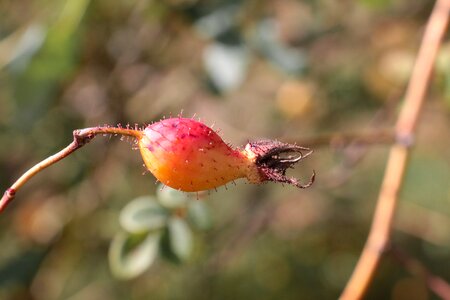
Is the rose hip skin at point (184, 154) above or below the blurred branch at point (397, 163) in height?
above

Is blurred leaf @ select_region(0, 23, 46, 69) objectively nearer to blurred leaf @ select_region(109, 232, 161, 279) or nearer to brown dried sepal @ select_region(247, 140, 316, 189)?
blurred leaf @ select_region(109, 232, 161, 279)

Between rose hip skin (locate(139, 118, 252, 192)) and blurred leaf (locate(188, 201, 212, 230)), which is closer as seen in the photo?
rose hip skin (locate(139, 118, 252, 192))

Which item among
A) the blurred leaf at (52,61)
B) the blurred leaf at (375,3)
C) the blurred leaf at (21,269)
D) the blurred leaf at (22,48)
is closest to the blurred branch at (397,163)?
the blurred leaf at (375,3)

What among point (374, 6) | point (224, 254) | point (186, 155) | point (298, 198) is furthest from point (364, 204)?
point (186, 155)

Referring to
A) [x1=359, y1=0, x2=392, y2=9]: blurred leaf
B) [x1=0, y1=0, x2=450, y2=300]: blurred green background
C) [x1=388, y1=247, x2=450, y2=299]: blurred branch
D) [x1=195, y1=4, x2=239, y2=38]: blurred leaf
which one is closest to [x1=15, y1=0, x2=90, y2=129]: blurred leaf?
[x1=0, y1=0, x2=450, y2=300]: blurred green background

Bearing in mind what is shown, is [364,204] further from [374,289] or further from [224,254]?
[224,254]

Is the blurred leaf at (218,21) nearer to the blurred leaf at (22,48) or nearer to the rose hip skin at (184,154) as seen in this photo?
the blurred leaf at (22,48)

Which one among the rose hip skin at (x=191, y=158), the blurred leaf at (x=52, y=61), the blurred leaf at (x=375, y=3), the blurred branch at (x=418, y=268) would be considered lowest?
the blurred branch at (x=418, y=268)
